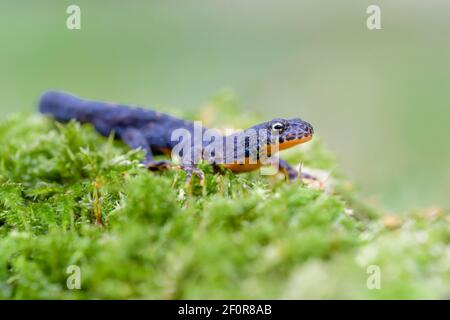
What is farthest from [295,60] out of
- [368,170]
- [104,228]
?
[104,228]

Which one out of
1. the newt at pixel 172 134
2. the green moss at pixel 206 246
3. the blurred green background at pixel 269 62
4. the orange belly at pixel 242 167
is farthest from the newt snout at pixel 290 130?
the blurred green background at pixel 269 62

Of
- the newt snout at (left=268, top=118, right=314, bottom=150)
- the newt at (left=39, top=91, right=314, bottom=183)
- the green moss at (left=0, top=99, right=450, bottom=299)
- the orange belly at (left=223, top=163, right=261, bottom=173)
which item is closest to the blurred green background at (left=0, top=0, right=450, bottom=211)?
the newt at (left=39, top=91, right=314, bottom=183)

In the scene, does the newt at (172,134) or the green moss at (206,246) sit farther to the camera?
the newt at (172,134)

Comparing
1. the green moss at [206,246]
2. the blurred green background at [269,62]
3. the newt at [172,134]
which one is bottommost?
the green moss at [206,246]

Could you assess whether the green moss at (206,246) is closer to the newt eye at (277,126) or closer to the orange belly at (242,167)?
the orange belly at (242,167)

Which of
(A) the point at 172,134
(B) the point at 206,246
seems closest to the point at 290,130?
(A) the point at 172,134
